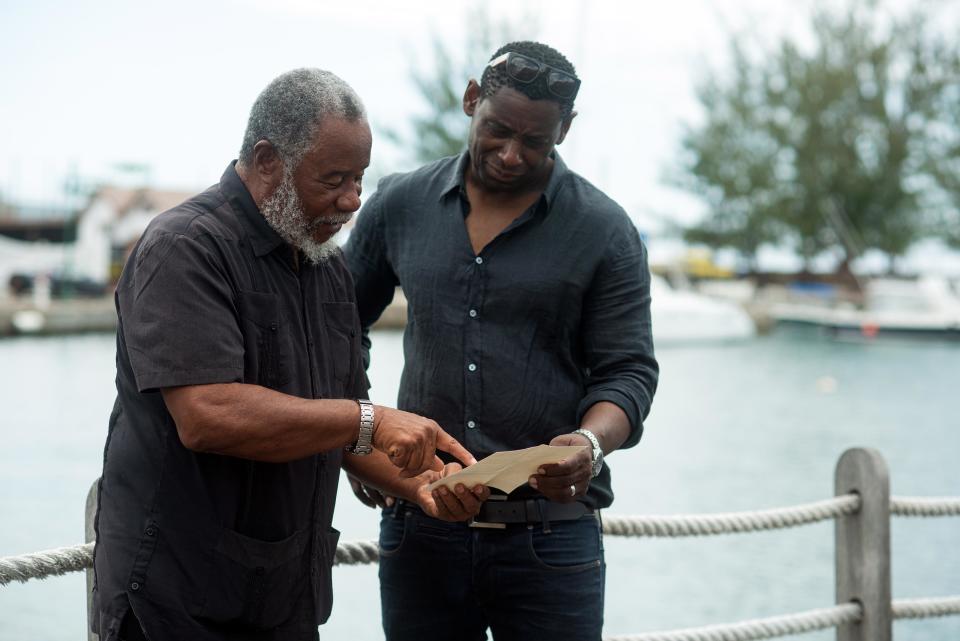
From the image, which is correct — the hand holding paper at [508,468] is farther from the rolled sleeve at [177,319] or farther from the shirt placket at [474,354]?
the rolled sleeve at [177,319]

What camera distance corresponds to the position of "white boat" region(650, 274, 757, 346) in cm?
3806

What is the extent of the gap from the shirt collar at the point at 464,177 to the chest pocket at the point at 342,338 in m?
0.53

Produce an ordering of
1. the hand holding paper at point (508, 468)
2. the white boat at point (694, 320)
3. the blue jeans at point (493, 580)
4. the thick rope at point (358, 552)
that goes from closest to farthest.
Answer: the hand holding paper at point (508, 468) < the blue jeans at point (493, 580) < the thick rope at point (358, 552) < the white boat at point (694, 320)

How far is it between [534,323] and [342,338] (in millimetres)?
515

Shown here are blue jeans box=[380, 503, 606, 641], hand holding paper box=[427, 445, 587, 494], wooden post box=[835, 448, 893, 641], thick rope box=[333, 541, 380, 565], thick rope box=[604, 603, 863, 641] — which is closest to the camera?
hand holding paper box=[427, 445, 587, 494]

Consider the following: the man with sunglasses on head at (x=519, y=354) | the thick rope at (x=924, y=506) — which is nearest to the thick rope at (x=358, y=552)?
the man with sunglasses on head at (x=519, y=354)

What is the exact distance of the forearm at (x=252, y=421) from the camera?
77.2 inches

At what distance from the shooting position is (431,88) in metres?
52.2

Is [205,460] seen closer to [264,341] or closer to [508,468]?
[264,341]

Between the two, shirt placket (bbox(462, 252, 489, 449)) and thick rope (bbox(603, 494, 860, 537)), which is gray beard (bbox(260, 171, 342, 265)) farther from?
thick rope (bbox(603, 494, 860, 537))

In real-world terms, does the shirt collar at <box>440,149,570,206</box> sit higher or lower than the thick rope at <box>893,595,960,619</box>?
higher

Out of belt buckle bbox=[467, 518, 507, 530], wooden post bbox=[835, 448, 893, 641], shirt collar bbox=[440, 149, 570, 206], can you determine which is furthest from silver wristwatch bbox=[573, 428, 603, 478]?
wooden post bbox=[835, 448, 893, 641]

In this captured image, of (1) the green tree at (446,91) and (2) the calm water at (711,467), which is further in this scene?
(1) the green tree at (446,91)

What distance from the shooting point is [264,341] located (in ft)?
6.98
